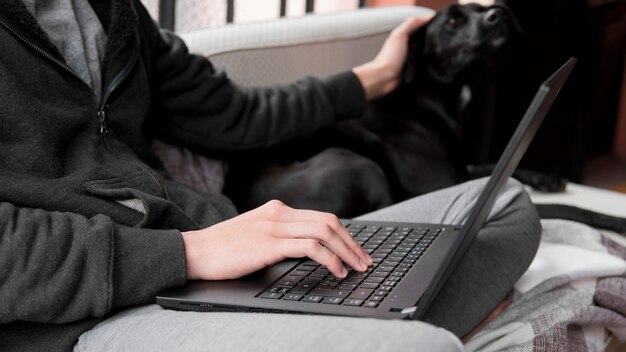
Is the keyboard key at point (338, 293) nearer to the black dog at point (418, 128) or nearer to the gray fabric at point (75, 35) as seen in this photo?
the gray fabric at point (75, 35)

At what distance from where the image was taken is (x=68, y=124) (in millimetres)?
1117

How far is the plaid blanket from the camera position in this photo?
48.7 inches

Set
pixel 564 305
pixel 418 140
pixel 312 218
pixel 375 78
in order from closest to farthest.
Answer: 1. pixel 312 218
2. pixel 564 305
3. pixel 375 78
4. pixel 418 140

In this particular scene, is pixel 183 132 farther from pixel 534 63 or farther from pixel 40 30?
pixel 534 63

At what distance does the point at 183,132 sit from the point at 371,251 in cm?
56

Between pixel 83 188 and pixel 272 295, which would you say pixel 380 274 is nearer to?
pixel 272 295

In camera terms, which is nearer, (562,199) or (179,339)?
(179,339)

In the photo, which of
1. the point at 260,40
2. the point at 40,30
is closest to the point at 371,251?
the point at 40,30

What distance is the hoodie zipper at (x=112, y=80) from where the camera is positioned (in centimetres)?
109

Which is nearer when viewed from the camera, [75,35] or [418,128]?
[75,35]

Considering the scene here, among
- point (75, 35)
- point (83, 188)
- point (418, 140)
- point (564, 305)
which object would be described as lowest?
point (418, 140)

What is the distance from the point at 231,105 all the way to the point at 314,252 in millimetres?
660

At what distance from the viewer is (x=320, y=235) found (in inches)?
39.4

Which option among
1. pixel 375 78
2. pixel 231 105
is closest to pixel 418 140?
pixel 375 78
